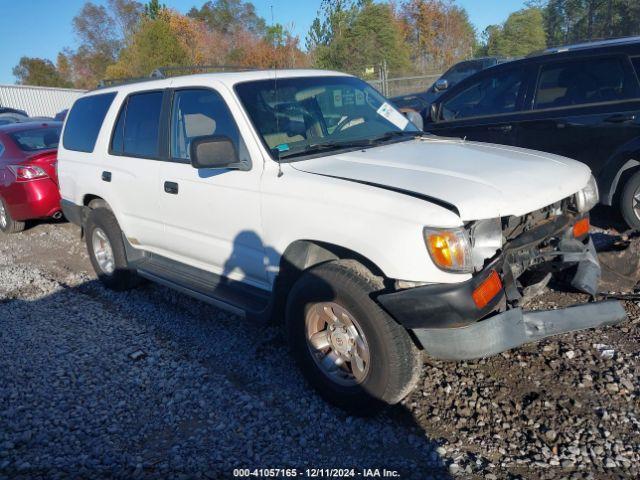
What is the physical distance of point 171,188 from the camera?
14.3ft

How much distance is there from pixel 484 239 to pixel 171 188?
2478 mm

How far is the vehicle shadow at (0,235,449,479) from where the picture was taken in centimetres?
305

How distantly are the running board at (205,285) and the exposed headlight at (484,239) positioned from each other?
1.43 metres

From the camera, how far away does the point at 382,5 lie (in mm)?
33875

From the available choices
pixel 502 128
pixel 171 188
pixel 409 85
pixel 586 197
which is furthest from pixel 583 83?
pixel 409 85

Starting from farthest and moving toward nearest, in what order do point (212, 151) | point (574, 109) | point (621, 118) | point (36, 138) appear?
point (36, 138) < point (574, 109) < point (621, 118) < point (212, 151)

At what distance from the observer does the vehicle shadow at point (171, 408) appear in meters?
3.05

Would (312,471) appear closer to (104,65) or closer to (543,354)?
(543,354)

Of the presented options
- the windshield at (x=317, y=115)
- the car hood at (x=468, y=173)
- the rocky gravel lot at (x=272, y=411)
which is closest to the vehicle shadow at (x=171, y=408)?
the rocky gravel lot at (x=272, y=411)

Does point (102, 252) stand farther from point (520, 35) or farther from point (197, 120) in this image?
point (520, 35)

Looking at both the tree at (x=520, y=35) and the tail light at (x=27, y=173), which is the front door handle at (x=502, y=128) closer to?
the tail light at (x=27, y=173)

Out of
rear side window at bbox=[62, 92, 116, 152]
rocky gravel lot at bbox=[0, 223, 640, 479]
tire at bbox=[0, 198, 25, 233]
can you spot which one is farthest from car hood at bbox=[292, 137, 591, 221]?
tire at bbox=[0, 198, 25, 233]

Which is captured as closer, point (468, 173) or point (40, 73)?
point (468, 173)

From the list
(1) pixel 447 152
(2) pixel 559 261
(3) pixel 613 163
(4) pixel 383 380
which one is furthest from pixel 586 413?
(3) pixel 613 163
